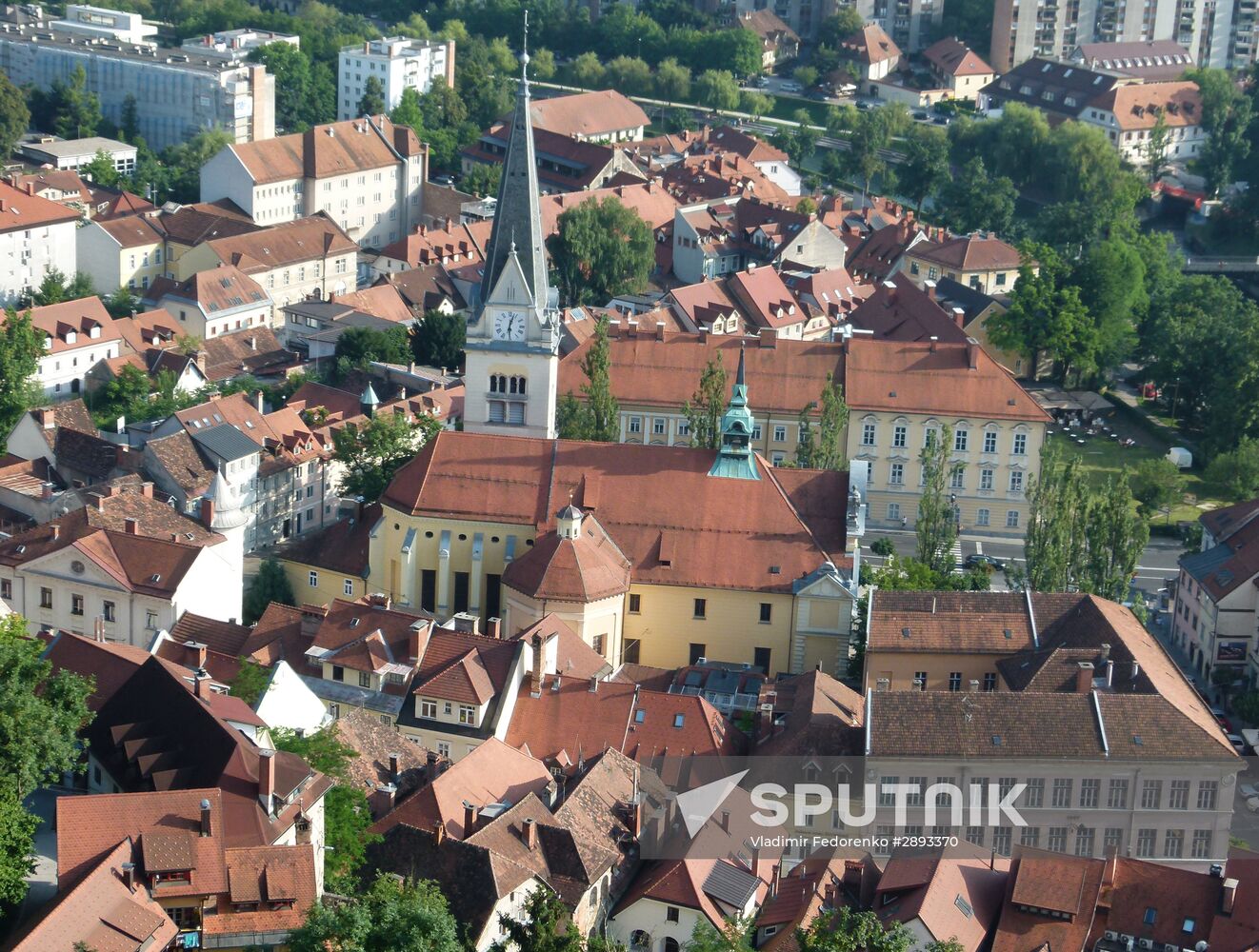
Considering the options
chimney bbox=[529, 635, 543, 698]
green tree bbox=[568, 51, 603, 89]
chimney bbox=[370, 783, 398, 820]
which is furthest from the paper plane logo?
green tree bbox=[568, 51, 603, 89]

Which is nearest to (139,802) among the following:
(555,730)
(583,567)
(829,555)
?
(555,730)

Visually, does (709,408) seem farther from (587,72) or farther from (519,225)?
(587,72)

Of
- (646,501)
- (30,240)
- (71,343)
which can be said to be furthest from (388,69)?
(646,501)

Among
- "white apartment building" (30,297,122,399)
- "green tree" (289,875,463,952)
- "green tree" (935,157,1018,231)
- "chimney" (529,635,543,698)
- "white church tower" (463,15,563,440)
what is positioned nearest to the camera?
"green tree" (289,875,463,952)

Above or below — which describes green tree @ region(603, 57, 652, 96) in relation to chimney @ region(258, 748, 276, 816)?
above

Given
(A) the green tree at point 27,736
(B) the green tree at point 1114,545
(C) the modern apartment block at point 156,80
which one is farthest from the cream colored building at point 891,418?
(C) the modern apartment block at point 156,80

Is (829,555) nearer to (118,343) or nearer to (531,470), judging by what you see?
(531,470)

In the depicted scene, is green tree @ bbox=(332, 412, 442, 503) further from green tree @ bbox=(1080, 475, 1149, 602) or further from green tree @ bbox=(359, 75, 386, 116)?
green tree @ bbox=(359, 75, 386, 116)
